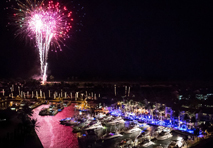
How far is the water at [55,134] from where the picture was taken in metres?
7.36

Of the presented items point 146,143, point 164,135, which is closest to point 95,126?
point 146,143

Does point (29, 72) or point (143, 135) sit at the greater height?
point (29, 72)

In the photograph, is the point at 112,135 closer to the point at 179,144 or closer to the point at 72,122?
the point at 72,122

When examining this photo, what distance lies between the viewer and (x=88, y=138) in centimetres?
788

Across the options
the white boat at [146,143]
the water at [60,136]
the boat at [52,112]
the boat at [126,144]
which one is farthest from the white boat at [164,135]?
the boat at [52,112]

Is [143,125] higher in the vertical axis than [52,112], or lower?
lower

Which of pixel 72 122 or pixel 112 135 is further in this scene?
pixel 72 122

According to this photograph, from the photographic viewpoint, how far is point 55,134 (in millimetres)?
8266

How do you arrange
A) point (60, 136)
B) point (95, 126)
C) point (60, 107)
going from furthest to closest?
1. point (60, 107)
2. point (95, 126)
3. point (60, 136)

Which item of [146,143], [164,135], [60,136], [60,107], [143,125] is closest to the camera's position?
[146,143]

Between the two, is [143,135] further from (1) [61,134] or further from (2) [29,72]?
(2) [29,72]

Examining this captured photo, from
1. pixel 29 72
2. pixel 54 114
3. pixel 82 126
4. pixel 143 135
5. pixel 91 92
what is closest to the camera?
pixel 143 135

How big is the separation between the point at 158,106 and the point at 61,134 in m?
5.76

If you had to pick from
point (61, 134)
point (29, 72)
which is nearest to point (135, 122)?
point (61, 134)
